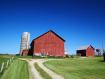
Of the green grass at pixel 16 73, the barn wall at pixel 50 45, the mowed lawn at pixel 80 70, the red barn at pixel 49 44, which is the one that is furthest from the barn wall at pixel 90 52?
the green grass at pixel 16 73

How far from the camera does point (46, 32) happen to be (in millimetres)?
69062

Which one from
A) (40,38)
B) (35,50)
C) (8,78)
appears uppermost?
(40,38)

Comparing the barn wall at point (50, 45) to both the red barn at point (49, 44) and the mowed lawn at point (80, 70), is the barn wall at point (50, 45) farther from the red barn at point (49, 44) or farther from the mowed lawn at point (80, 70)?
the mowed lawn at point (80, 70)

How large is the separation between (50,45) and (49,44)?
0.49 metres

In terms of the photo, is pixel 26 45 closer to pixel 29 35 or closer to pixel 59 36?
pixel 29 35

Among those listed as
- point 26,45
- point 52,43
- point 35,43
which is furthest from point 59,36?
point 26,45

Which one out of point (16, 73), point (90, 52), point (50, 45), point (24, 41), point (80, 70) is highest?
point (24, 41)

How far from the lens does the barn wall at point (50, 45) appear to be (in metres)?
67.8

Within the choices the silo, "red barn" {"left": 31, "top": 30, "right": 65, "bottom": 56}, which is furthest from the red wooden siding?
the silo

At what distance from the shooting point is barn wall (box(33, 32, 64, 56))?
67.8 meters

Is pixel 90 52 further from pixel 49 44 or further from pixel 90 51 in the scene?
pixel 49 44

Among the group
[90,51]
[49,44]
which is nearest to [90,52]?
[90,51]

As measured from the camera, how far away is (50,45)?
68.6 m

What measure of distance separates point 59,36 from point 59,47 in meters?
3.94
